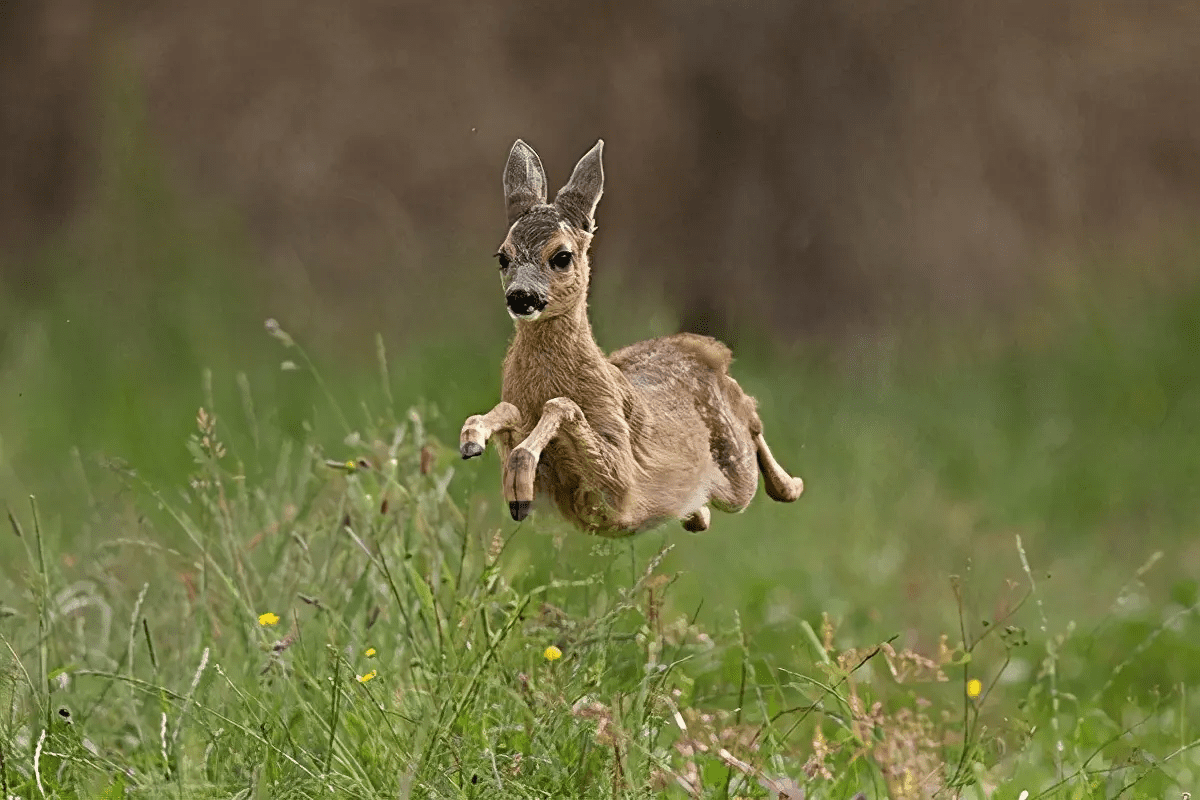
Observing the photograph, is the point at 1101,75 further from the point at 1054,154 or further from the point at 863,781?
the point at 863,781

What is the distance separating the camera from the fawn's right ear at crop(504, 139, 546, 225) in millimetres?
1173

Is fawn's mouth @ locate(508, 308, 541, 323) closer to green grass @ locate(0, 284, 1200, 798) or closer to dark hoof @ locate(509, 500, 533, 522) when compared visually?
dark hoof @ locate(509, 500, 533, 522)

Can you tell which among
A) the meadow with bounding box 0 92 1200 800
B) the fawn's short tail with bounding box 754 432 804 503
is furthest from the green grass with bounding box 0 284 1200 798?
the fawn's short tail with bounding box 754 432 804 503

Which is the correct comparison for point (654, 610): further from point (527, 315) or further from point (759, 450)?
point (527, 315)

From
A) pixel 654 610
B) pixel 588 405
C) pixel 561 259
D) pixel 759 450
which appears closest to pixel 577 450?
pixel 588 405

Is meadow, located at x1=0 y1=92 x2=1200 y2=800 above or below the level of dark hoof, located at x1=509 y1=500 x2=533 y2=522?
above

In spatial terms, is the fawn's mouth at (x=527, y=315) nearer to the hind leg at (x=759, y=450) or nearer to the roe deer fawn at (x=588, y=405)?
the roe deer fawn at (x=588, y=405)

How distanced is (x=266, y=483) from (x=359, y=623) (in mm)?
529

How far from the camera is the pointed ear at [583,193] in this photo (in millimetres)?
1169

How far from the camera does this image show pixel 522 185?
1.18m

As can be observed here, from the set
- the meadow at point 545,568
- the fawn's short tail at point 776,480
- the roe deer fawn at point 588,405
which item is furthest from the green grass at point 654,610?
the fawn's short tail at point 776,480

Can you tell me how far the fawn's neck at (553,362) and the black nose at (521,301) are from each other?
83mm

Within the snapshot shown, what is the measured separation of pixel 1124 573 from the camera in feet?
14.1

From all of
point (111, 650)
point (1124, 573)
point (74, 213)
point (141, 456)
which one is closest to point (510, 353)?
point (111, 650)
